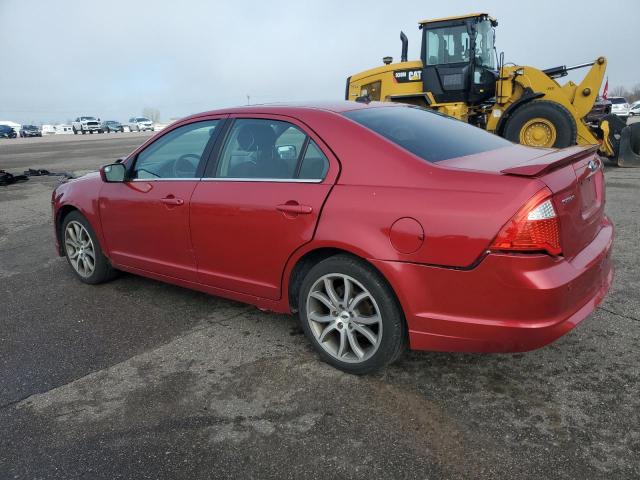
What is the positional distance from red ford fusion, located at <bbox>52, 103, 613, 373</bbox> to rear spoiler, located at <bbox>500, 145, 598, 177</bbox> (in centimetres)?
1

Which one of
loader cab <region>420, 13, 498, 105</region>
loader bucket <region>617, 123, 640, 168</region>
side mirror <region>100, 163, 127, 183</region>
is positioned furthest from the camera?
loader bucket <region>617, 123, 640, 168</region>

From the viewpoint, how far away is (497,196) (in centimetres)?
247

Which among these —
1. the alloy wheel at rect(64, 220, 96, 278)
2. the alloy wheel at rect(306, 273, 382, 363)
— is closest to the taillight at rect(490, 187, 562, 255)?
the alloy wheel at rect(306, 273, 382, 363)

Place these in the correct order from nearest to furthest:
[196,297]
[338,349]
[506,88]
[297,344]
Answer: [338,349], [297,344], [196,297], [506,88]

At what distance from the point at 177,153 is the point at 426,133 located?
6.33 feet

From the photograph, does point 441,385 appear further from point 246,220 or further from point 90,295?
point 90,295

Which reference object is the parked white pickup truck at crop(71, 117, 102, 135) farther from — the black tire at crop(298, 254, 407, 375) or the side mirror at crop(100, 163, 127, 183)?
the black tire at crop(298, 254, 407, 375)

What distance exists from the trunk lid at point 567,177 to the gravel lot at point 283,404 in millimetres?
783

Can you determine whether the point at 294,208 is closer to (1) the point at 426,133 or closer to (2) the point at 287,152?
(2) the point at 287,152

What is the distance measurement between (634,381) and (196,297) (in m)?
3.19

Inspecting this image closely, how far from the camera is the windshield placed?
11.3 metres

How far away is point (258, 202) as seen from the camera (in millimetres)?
3275

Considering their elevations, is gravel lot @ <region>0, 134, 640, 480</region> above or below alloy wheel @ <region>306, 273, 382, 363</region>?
below

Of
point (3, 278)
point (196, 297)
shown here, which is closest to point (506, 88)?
point (196, 297)
